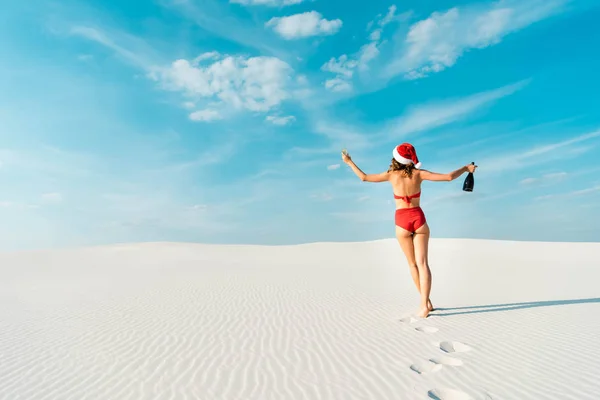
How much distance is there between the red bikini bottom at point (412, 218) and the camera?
21.8 feet

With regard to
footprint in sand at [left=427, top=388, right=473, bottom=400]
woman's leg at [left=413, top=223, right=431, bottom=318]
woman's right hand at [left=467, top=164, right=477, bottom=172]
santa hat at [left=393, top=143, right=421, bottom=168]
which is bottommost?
footprint in sand at [left=427, top=388, right=473, bottom=400]

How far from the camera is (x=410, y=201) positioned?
21.8 ft

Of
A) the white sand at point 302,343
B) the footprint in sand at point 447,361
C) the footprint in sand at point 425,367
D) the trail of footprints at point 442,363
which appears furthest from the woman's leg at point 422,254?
the footprint in sand at point 425,367

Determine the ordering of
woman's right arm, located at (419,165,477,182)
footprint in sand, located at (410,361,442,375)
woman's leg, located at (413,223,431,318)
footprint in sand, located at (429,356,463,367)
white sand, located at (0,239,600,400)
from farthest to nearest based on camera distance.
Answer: woman's leg, located at (413,223,431,318) < woman's right arm, located at (419,165,477,182) < footprint in sand, located at (429,356,463,367) < footprint in sand, located at (410,361,442,375) < white sand, located at (0,239,600,400)

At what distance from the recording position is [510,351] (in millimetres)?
4973

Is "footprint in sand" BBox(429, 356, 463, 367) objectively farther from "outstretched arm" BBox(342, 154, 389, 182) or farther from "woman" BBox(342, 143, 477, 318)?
"outstretched arm" BBox(342, 154, 389, 182)

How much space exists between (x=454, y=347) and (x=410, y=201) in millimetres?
2367

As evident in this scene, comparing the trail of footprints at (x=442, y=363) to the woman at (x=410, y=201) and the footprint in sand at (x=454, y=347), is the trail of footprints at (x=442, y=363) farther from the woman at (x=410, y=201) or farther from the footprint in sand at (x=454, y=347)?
the woman at (x=410, y=201)

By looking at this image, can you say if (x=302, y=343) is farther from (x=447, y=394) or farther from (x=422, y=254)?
(x=422, y=254)

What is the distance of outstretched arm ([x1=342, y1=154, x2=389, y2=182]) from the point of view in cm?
673

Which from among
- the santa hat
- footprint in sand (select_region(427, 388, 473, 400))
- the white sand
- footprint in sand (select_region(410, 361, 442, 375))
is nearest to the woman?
the santa hat

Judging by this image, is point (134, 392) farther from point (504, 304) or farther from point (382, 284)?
point (382, 284)

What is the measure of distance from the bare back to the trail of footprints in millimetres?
1955

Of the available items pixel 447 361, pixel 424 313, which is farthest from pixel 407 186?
pixel 447 361
